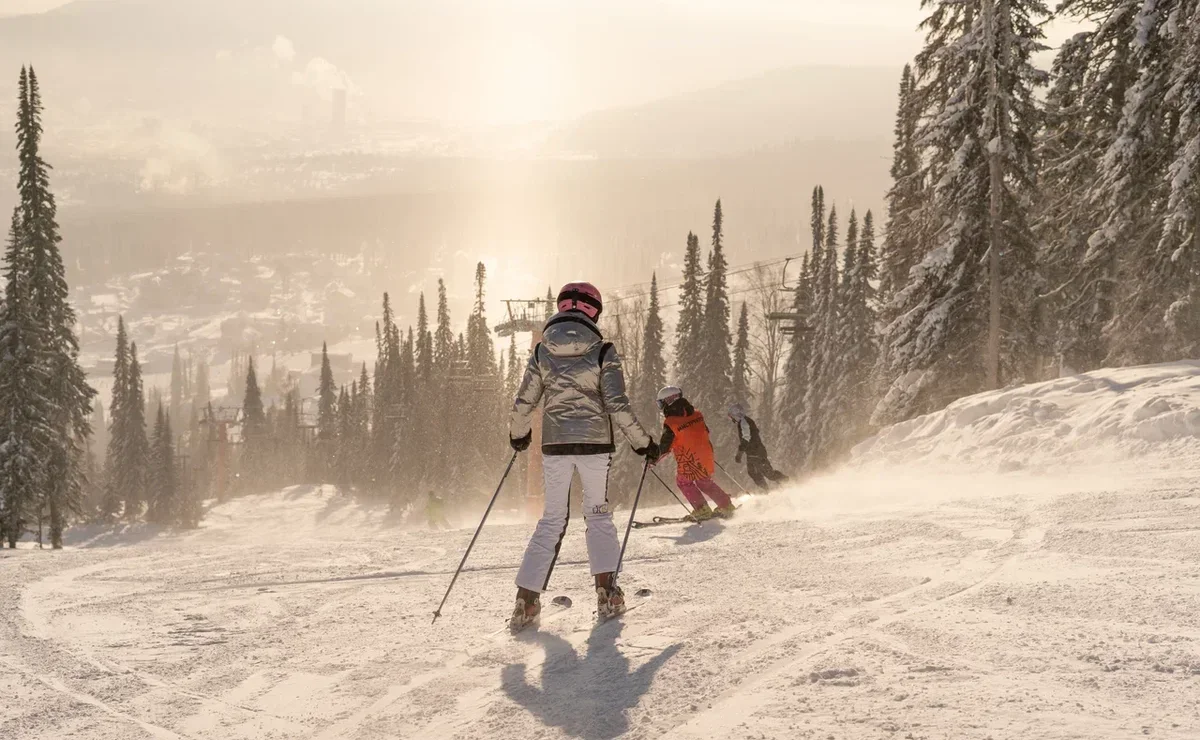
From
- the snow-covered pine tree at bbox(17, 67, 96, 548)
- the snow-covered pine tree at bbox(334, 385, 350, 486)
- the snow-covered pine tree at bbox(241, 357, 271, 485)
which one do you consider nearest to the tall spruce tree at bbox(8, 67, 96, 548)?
the snow-covered pine tree at bbox(17, 67, 96, 548)

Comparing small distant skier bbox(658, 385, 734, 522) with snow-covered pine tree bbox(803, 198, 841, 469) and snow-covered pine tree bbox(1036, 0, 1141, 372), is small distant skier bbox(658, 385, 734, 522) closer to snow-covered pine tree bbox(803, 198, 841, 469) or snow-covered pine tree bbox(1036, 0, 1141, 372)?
snow-covered pine tree bbox(1036, 0, 1141, 372)

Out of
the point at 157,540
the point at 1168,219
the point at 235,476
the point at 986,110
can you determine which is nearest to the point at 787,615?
the point at 1168,219

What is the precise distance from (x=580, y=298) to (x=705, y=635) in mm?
2526

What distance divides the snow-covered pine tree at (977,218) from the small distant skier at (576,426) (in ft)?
68.4

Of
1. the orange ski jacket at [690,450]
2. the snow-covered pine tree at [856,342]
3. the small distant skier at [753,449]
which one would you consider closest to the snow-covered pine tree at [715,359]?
the snow-covered pine tree at [856,342]

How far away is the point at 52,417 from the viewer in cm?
3738

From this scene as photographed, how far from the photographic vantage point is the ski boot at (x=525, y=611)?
665cm

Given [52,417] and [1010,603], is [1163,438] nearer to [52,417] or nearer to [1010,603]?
[1010,603]

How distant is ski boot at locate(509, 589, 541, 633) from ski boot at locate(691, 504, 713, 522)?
247 inches

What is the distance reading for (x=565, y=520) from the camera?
6926mm

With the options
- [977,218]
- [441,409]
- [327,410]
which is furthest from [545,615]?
[327,410]

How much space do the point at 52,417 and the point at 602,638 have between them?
38.2 meters

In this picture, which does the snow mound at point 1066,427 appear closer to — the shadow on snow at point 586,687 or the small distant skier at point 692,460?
the small distant skier at point 692,460

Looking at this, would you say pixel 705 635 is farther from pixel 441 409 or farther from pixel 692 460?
pixel 441 409
